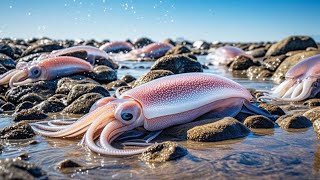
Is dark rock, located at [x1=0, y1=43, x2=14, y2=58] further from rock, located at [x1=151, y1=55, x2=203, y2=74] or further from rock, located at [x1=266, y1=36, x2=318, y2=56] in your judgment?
rock, located at [x1=266, y1=36, x2=318, y2=56]

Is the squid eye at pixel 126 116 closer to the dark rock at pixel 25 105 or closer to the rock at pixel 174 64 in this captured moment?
the dark rock at pixel 25 105

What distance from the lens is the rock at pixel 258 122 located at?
513cm

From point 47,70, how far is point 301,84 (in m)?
5.54

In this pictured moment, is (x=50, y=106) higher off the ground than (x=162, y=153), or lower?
higher

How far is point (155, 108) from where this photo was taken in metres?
4.72

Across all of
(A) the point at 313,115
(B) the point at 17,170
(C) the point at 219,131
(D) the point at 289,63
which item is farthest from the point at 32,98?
(D) the point at 289,63


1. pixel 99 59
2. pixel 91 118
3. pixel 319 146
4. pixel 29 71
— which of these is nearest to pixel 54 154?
pixel 91 118

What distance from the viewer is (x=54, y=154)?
4191mm

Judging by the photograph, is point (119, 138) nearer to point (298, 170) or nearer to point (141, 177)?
point (141, 177)

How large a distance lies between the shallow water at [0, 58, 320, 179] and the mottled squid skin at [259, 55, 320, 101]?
2.38m

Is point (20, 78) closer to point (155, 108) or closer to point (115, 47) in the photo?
point (155, 108)

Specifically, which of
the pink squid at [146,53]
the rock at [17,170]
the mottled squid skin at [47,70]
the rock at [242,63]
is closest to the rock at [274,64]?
the rock at [242,63]

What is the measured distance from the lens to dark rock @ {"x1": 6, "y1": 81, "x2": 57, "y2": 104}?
821cm

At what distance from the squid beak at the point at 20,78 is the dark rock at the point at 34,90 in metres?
0.54
